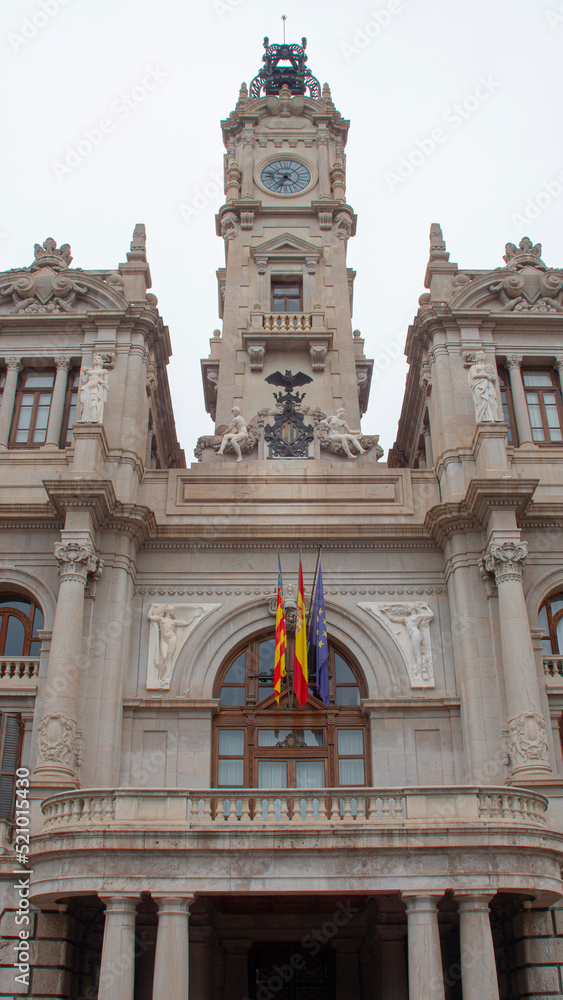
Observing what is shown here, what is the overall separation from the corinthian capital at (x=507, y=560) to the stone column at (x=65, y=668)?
35.4ft

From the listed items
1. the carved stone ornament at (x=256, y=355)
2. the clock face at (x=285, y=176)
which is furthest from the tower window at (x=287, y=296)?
the clock face at (x=285, y=176)

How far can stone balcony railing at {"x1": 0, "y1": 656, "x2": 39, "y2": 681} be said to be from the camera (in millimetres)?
25891

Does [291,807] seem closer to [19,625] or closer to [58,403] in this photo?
[19,625]

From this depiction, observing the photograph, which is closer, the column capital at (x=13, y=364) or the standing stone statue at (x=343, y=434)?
the standing stone statue at (x=343, y=434)

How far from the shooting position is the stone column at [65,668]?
2320 centimetres

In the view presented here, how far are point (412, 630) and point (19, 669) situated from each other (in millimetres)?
10945

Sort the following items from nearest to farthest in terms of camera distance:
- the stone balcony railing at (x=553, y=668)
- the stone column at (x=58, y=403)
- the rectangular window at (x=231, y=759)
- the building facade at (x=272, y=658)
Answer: the building facade at (x=272, y=658) → the rectangular window at (x=231, y=759) → the stone balcony railing at (x=553, y=668) → the stone column at (x=58, y=403)

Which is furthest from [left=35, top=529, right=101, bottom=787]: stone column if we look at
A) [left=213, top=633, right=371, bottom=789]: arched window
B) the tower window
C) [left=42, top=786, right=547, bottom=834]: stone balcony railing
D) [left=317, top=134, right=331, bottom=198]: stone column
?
[left=317, top=134, right=331, bottom=198]: stone column

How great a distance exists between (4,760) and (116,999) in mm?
8290

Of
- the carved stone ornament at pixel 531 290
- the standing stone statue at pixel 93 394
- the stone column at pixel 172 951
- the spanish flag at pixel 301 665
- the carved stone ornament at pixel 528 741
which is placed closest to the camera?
the stone column at pixel 172 951

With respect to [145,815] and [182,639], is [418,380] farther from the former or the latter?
[145,815]

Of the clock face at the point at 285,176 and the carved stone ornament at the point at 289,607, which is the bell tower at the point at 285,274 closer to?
the clock face at the point at 285,176

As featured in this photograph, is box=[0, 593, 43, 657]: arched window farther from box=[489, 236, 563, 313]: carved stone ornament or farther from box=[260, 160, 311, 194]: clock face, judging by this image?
box=[260, 160, 311, 194]: clock face

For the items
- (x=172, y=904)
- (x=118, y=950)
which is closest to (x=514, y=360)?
(x=172, y=904)
